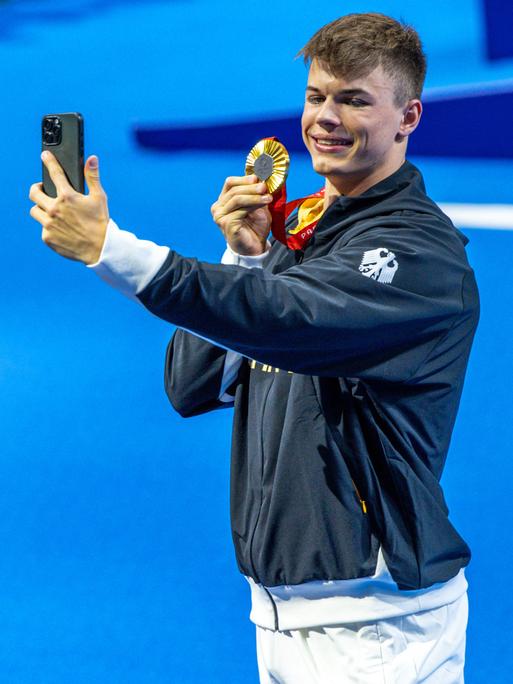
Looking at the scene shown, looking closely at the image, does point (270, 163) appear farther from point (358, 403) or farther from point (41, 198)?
point (41, 198)

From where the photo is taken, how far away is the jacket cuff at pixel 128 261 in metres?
2.05

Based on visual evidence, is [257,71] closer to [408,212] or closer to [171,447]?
[171,447]

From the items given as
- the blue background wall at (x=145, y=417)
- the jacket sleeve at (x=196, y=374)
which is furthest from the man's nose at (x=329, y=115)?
the blue background wall at (x=145, y=417)

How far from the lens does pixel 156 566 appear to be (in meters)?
4.54

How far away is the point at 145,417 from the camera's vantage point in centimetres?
552

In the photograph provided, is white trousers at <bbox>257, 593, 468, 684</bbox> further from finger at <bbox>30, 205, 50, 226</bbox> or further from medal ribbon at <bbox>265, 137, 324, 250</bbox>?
finger at <bbox>30, 205, 50, 226</bbox>

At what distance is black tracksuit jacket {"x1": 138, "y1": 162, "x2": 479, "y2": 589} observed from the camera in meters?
2.23

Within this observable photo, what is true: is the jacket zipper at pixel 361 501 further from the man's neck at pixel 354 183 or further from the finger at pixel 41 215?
the finger at pixel 41 215

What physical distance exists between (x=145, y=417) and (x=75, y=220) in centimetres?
351

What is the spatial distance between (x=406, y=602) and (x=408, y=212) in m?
0.81

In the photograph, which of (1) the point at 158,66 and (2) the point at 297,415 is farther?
(1) the point at 158,66

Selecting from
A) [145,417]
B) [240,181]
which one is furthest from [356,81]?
[145,417]

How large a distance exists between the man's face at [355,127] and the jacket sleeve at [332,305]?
24 cm

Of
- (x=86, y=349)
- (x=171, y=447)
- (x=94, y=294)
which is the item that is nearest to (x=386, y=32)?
(x=171, y=447)
